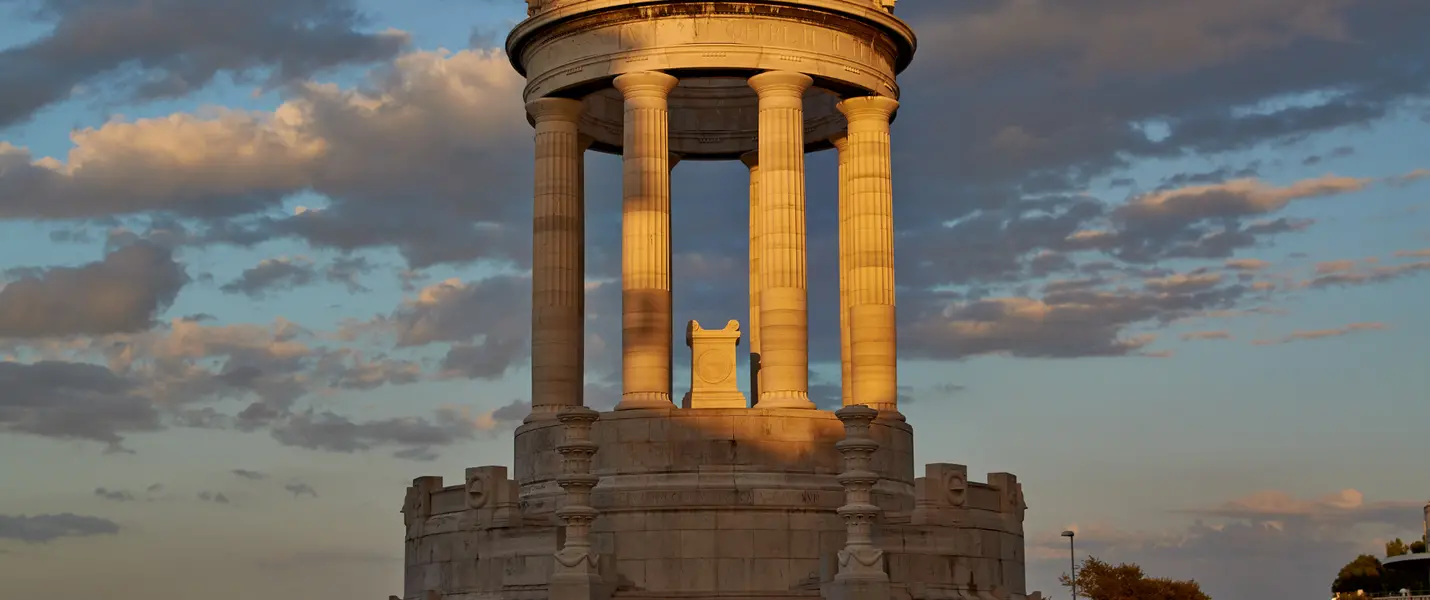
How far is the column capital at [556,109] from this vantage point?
65.2 meters

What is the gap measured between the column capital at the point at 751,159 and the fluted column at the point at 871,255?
7.47 meters

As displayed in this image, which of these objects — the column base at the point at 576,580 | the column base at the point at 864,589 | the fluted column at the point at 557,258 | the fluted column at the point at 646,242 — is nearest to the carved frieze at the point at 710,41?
the fluted column at the point at 646,242

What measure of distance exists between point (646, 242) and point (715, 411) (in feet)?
19.8

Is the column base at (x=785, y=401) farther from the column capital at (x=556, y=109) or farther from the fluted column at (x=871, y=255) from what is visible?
the column capital at (x=556, y=109)

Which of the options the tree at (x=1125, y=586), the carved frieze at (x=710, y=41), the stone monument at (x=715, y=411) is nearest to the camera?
the stone monument at (x=715, y=411)

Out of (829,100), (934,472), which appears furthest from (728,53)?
(934,472)

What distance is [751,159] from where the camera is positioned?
7312cm

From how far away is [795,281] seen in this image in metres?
61.7

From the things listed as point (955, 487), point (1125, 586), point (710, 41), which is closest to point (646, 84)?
point (710, 41)

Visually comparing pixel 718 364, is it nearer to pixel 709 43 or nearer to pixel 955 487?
pixel 955 487

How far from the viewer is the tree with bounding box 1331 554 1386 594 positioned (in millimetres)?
133000

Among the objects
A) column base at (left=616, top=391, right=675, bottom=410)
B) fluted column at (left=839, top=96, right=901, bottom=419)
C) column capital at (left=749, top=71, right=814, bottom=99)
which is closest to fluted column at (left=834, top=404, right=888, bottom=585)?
column base at (left=616, top=391, right=675, bottom=410)

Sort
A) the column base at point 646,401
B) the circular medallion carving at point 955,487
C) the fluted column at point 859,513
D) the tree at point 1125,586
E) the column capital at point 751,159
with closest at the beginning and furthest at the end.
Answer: the fluted column at point 859,513 → the circular medallion carving at point 955,487 → the column base at point 646,401 → the column capital at point 751,159 → the tree at point 1125,586

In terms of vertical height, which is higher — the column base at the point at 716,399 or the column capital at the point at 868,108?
the column capital at the point at 868,108
